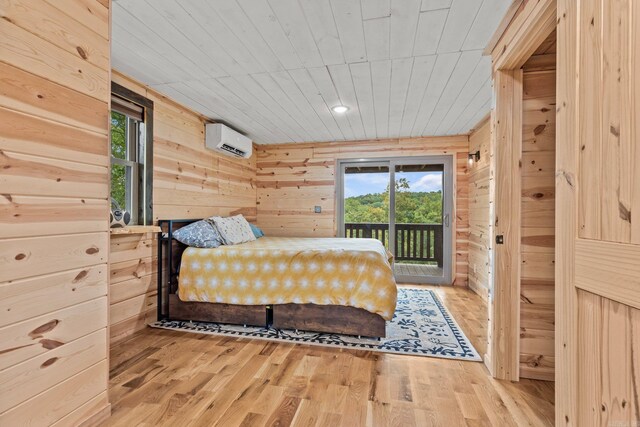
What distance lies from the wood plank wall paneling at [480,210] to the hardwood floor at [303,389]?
60.0 inches

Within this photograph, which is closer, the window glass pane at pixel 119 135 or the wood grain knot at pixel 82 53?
the wood grain knot at pixel 82 53

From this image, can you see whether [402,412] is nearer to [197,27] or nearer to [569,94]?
[569,94]

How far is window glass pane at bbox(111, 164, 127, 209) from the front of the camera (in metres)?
2.59

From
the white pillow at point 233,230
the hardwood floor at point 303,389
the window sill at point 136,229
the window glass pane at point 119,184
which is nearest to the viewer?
the hardwood floor at point 303,389

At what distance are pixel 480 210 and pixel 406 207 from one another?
50.1 inches

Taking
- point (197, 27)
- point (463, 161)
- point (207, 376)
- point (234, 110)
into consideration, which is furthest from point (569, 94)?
point (463, 161)

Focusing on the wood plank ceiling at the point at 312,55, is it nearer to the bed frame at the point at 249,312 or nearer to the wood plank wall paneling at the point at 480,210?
the wood plank wall paneling at the point at 480,210

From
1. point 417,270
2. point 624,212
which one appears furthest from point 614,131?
point 417,270

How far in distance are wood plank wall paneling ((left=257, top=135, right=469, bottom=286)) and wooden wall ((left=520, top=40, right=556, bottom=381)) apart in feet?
8.30

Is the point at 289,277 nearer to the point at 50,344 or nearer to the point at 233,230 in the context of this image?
the point at 233,230

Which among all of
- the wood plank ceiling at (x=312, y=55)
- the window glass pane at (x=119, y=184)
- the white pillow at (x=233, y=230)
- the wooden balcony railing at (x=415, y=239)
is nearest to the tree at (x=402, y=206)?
the wooden balcony railing at (x=415, y=239)

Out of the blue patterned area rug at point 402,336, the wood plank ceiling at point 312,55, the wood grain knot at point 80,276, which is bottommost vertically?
the blue patterned area rug at point 402,336

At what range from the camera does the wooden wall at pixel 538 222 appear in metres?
1.92

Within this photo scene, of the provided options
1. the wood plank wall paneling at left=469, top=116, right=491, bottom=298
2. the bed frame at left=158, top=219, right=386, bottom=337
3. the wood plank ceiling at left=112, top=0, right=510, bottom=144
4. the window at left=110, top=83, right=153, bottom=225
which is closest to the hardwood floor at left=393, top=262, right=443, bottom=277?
the wood plank wall paneling at left=469, top=116, right=491, bottom=298
